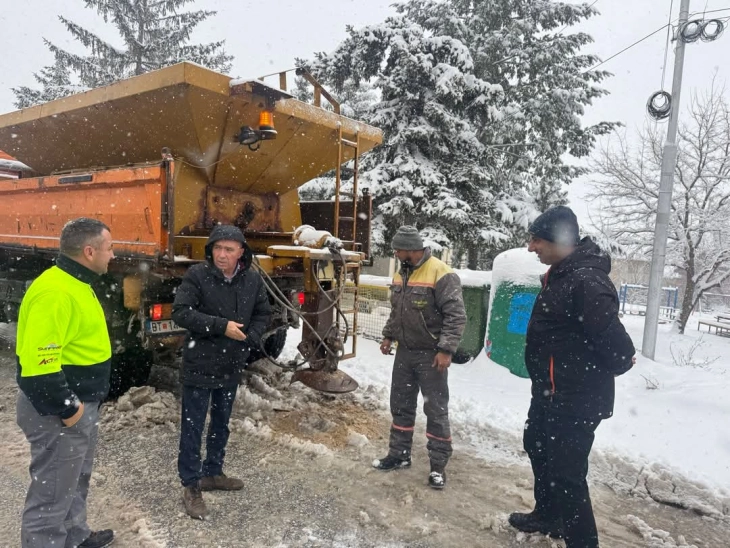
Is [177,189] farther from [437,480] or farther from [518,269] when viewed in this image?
[518,269]

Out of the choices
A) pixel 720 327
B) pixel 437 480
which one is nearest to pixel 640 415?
pixel 437 480

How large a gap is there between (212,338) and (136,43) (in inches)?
707

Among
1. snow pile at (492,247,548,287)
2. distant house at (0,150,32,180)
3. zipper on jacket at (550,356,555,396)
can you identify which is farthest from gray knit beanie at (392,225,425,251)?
distant house at (0,150,32,180)

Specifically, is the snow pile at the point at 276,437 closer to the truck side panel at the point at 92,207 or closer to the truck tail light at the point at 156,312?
the truck tail light at the point at 156,312

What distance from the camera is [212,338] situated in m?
2.90

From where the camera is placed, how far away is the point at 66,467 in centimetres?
208

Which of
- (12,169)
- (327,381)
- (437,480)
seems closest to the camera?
(437,480)

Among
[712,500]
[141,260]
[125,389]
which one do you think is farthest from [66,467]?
[712,500]

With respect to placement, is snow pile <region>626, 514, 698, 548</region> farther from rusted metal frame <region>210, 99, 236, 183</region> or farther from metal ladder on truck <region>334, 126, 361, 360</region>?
rusted metal frame <region>210, 99, 236, 183</region>

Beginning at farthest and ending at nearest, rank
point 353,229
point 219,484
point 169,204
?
point 353,229 → point 169,204 → point 219,484

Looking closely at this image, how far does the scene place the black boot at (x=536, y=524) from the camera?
2797 mm

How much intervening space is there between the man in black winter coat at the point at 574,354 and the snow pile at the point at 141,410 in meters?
3.04

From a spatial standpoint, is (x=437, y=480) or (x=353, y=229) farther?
(x=353, y=229)

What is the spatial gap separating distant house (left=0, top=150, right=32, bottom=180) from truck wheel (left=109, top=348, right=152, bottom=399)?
10.1 feet
